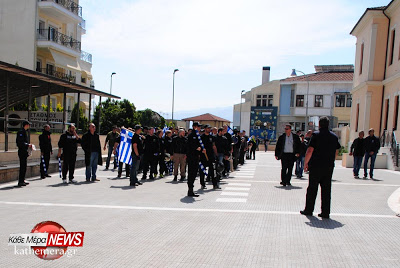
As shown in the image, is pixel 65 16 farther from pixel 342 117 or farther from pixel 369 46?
pixel 342 117

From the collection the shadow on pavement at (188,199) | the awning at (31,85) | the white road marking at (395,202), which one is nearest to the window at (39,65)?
the awning at (31,85)

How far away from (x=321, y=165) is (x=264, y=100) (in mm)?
56644

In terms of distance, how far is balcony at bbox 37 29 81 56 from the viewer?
1342 inches

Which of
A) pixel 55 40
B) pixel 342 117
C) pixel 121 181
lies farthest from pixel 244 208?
pixel 342 117

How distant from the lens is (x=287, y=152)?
1175 cm

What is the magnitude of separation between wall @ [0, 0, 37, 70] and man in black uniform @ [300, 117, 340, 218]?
3229 cm

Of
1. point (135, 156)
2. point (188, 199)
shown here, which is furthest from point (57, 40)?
point (188, 199)

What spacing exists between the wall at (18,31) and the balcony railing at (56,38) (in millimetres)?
902

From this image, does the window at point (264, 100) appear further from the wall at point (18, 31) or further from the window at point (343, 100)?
the wall at point (18, 31)

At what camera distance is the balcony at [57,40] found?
3409cm

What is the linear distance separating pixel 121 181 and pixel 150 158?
4.75 feet

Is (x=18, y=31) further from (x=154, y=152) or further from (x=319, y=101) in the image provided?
(x=319, y=101)

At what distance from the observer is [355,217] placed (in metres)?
7.19

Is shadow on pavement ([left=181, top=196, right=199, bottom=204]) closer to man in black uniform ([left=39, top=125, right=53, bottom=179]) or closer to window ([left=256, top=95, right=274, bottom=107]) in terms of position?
man in black uniform ([left=39, top=125, right=53, bottom=179])
